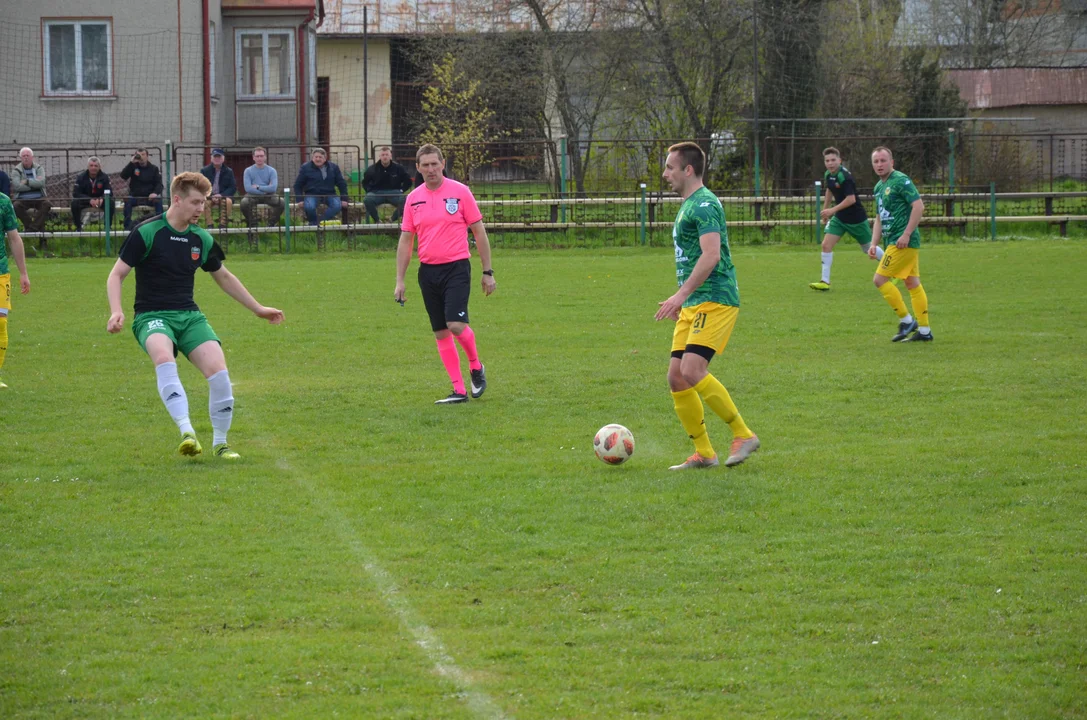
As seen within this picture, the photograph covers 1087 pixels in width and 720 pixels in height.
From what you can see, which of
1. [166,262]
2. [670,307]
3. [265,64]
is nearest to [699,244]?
[670,307]

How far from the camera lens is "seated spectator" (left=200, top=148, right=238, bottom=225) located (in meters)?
23.2

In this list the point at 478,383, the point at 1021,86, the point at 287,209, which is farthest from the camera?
the point at 1021,86

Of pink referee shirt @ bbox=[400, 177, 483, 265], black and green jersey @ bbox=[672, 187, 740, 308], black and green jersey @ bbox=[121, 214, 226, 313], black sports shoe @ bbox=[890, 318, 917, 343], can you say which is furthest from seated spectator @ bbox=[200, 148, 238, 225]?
black and green jersey @ bbox=[672, 187, 740, 308]

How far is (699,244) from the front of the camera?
23.3 feet

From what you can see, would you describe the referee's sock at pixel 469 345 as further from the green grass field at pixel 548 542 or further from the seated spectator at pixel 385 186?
the seated spectator at pixel 385 186

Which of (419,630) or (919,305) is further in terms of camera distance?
(919,305)

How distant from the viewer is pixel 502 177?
27.0m

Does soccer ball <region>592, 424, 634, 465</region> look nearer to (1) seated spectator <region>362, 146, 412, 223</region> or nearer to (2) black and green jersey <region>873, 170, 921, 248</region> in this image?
(2) black and green jersey <region>873, 170, 921, 248</region>

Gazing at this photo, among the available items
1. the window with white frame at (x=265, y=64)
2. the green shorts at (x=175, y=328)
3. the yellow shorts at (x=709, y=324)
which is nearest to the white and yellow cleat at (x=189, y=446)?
the green shorts at (x=175, y=328)

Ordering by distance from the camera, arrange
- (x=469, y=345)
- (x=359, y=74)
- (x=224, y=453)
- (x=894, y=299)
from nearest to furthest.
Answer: (x=224, y=453) → (x=469, y=345) → (x=894, y=299) → (x=359, y=74)

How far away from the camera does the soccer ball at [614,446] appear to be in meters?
7.31

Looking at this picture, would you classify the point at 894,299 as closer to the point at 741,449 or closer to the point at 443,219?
the point at 443,219

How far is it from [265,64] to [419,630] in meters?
28.2

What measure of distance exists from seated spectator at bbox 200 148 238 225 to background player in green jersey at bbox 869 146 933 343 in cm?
1389
